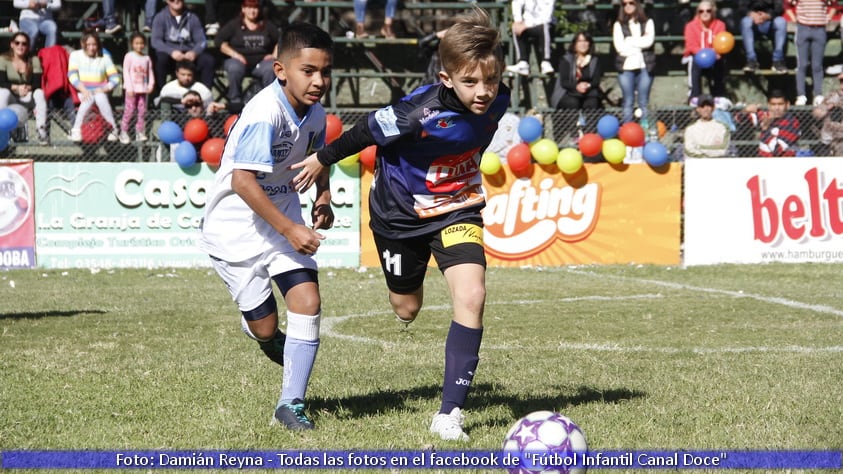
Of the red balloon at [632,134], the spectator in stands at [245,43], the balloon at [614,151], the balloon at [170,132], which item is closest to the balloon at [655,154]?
the red balloon at [632,134]

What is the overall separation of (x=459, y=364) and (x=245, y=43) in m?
12.8

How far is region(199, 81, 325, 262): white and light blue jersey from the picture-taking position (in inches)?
213

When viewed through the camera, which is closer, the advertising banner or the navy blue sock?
the navy blue sock

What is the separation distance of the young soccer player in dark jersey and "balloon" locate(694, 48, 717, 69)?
13.1m

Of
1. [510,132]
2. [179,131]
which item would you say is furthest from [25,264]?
[510,132]

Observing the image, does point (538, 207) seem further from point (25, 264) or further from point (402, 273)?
point (402, 273)

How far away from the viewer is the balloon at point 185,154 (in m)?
14.9

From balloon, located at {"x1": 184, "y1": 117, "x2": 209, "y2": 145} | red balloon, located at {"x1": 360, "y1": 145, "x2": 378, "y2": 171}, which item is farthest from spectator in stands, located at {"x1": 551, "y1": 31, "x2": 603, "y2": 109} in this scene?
balloon, located at {"x1": 184, "y1": 117, "x2": 209, "y2": 145}

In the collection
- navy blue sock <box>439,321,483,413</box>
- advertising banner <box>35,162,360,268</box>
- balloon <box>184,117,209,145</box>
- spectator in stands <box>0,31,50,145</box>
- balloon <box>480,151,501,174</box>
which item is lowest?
advertising banner <box>35,162,360,268</box>

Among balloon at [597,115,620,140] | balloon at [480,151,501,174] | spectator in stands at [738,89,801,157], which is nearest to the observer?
balloon at [480,151,501,174]

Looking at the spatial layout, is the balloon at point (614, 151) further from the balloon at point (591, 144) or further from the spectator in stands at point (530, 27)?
the spectator in stands at point (530, 27)

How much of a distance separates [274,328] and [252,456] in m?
1.23

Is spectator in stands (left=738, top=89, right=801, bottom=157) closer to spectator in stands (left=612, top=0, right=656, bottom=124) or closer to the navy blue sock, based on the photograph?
spectator in stands (left=612, top=0, right=656, bottom=124)

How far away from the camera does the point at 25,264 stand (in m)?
15.0
